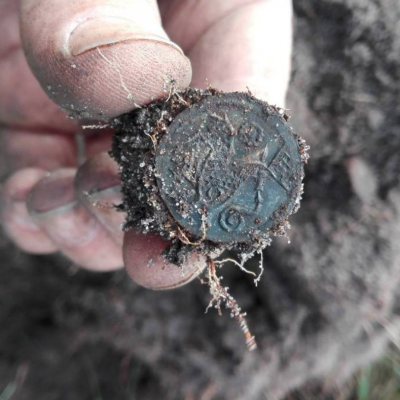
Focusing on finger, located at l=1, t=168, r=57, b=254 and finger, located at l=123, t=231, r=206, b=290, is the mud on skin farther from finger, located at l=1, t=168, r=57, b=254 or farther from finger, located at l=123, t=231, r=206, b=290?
finger, located at l=1, t=168, r=57, b=254

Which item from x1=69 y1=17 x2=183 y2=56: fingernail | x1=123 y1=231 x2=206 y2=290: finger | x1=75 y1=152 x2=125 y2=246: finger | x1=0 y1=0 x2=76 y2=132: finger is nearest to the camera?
x1=69 y1=17 x2=183 y2=56: fingernail

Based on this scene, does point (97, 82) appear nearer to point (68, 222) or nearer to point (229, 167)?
point (229, 167)

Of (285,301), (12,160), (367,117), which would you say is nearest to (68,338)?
(12,160)

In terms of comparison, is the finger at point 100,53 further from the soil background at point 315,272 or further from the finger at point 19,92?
the soil background at point 315,272

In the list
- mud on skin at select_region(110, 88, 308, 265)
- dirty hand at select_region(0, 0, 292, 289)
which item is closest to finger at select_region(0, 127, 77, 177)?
dirty hand at select_region(0, 0, 292, 289)

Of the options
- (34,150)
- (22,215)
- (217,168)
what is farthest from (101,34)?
(34,150)

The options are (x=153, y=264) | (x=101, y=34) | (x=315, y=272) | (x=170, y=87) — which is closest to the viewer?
(x=101, y=34)

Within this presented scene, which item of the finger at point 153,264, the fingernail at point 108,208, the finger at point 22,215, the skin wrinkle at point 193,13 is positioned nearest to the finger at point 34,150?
the finger at point 22,215
